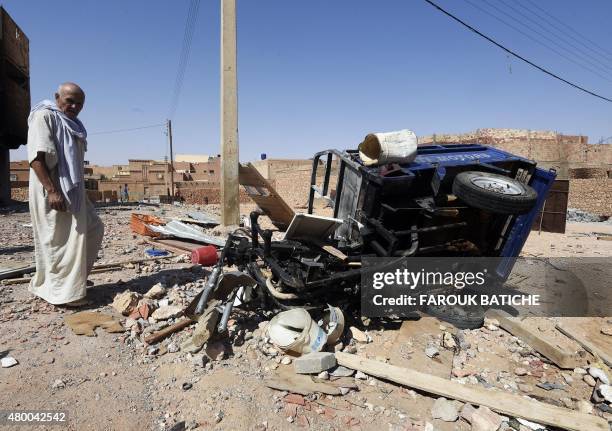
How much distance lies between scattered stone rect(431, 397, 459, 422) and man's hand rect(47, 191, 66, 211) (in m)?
3.23

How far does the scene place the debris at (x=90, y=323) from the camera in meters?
2.88

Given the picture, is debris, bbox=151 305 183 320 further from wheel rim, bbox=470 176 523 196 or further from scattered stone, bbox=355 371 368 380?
wheel rim, bbox=470 176 523 196

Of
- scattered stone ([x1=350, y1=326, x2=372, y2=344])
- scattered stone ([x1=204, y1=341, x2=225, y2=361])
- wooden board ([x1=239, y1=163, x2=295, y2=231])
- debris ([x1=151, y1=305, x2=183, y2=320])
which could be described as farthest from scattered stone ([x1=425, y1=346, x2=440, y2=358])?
wooden board ([x1=239, y1=163, x2=295, y2=231])

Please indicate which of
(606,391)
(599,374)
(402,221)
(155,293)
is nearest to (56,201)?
(155,293)

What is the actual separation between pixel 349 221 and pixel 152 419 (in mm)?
2525

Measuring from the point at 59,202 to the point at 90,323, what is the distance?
3.39 feet

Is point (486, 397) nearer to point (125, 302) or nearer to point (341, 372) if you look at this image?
point (341, 372)

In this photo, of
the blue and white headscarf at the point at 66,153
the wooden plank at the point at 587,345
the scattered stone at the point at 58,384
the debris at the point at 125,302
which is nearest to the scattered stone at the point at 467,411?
the wooden plank at the point at 587,345

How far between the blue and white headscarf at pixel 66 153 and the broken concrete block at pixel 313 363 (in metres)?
2.32

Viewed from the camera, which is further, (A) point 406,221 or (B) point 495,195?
(A) point 406,221

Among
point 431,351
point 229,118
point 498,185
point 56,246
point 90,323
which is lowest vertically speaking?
point 431,351

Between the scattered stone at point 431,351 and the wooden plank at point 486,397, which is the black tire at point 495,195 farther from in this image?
the wooden plank at point 486,397

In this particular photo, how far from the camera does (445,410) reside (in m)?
2.30

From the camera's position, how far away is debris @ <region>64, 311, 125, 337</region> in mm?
2885
